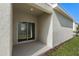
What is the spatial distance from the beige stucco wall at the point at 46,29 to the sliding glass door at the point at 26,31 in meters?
0.85

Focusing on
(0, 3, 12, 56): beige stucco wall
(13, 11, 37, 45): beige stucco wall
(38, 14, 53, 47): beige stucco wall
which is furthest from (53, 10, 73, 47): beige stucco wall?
(0, 3, 12, 56): beige stucco wall

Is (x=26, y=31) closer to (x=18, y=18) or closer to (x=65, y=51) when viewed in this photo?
(x=18, y=18)

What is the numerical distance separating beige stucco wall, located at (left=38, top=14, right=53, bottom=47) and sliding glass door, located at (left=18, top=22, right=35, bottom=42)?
2.79 feet

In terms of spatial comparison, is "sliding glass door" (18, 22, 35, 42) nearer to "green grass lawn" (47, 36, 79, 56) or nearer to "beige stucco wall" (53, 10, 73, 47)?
"beige stucco wall" (53, 10, 73, 47)

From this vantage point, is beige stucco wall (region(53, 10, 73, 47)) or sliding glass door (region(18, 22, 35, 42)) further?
sliding glass door (region(18, 22, 35, 42))

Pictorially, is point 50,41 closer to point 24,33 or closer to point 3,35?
point 24,33

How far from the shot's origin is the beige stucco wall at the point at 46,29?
36.8 feet

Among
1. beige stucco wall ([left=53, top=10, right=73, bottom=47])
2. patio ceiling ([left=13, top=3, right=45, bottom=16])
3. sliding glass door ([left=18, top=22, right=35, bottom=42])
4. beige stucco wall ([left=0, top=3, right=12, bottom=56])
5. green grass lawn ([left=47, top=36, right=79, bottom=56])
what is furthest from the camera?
sliding glass door ([left=18, top=22, right=35, bottom=42])

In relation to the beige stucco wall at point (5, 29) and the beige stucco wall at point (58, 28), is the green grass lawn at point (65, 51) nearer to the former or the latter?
the beige stucco wall at point (58, 28)

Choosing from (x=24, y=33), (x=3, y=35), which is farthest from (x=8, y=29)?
(x=24, y=33)

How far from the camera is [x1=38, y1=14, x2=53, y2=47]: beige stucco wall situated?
11203 millimetres

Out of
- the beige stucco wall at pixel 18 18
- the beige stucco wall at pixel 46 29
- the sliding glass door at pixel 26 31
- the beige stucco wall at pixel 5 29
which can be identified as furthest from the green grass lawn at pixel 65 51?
the beige stucco wall at pixel 5 29

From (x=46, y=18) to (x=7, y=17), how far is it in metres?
7.23

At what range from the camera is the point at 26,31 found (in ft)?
42.8
